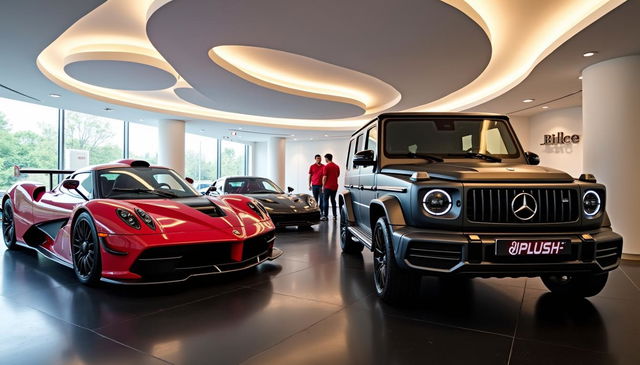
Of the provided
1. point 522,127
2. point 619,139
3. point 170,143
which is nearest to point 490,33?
point 619,139

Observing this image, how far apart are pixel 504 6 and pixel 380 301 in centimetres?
430

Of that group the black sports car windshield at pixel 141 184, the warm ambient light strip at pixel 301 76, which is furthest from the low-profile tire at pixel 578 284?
the warm ambient light strip at pixel 301 76

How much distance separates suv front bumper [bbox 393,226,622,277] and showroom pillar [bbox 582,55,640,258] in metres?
3.96

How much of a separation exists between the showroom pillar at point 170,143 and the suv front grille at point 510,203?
1208cm

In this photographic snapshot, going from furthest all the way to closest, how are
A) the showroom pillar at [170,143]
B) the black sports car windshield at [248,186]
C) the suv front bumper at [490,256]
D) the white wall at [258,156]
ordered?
the white wall at [258,156], the showroom pillar at [170,143], the black sports car windshield at [248,186], the suv front bumper at [490,256]

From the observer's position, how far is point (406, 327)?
256 cm

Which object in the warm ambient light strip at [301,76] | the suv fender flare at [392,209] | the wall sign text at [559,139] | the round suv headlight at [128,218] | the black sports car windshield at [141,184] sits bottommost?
the round suv headlight at [128,218]

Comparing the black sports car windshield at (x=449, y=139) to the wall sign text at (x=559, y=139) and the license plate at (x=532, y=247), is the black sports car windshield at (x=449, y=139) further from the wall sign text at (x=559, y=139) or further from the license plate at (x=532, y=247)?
the wall sign text at (x=559, y=139)

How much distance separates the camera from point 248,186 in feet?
27.3

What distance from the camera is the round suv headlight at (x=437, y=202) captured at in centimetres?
259

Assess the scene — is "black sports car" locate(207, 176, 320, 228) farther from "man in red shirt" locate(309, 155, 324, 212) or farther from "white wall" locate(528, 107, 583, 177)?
"white wall" locate(528, 107, 583, 177)

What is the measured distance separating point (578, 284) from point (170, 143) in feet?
41.2

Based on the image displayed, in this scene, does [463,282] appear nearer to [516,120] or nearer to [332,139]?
[516,120]

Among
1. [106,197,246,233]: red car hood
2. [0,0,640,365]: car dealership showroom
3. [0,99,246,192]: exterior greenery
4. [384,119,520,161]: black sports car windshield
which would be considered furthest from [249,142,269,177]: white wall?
[384,119,520,161]: black sports car windshield
